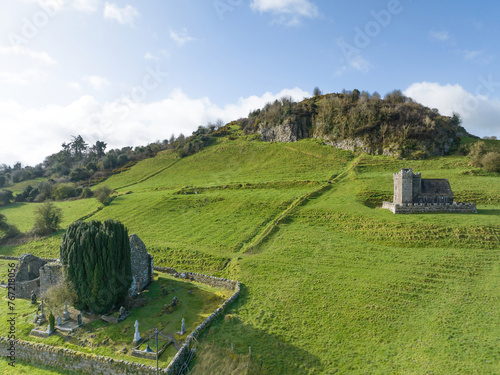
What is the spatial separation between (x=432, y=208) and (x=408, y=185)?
4.08 meters

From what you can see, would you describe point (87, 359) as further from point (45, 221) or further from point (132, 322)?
point (45, 221)

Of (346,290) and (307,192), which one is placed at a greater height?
(307,192)

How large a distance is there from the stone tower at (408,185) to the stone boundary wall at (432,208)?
1604 mm

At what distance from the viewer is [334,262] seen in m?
28.9

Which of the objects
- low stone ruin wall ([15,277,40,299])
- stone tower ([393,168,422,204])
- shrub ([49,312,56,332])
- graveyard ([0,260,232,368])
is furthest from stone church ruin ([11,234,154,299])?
stone tower ([393,168,422,204])

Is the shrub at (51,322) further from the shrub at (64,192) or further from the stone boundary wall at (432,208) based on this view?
the shrub at (64,192)

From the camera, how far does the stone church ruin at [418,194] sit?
38250 millimetres

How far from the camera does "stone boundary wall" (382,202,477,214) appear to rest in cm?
3706

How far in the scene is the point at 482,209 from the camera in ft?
125

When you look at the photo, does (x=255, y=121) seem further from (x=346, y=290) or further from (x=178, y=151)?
(x=346, y=290)

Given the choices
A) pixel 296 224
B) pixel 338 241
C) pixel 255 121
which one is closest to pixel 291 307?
pixel 338 241

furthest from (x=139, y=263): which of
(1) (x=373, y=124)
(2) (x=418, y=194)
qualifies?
(1) (x=373, y=124)

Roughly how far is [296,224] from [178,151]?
68432mm

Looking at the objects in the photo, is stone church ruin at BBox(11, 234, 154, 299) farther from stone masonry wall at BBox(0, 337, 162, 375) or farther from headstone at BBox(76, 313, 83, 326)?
stone masonry wall at BBox(0, 337, 162, 375)
